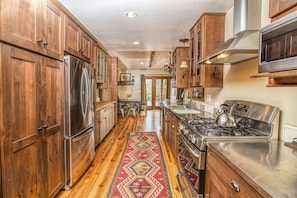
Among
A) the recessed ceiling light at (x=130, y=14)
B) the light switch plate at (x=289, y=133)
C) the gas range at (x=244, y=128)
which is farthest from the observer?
the recessed ceiling light at (x=130, y=14)

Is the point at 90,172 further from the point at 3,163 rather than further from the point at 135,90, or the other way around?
the point at 135,90

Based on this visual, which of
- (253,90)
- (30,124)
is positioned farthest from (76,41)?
(253,90)

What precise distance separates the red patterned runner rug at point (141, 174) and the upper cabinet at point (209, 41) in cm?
151

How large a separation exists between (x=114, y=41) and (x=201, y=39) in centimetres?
211

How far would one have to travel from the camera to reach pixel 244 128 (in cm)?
180

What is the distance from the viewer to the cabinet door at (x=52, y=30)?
5.47 ft

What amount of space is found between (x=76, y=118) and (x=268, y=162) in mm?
2045

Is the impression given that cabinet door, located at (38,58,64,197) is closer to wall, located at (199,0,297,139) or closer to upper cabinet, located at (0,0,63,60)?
upper cabinet, located at (0,0,63,60)

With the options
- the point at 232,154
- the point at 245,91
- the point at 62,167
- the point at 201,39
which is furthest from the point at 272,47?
the point at 62,167

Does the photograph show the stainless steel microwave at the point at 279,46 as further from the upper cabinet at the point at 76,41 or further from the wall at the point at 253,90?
the upper cabinet at the point at 76,41

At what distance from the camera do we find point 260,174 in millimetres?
847

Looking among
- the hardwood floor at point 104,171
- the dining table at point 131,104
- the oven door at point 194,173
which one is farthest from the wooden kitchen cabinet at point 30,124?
the dining table at point 131,104

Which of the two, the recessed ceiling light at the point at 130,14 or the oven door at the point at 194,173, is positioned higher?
the recessed ceiling light at the point at 130,14

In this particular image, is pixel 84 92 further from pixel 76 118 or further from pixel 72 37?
pixel 72 37
